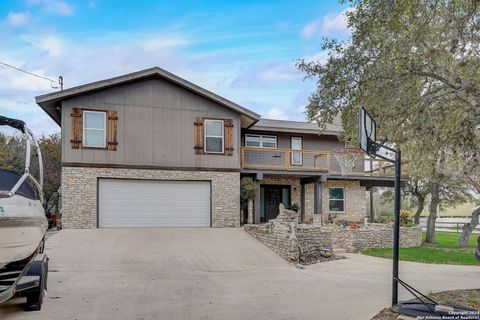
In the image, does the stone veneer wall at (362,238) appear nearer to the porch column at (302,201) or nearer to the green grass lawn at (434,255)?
the green grass lawn at (434,255)

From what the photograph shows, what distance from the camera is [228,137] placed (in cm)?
1986

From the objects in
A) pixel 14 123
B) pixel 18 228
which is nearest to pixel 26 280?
pixel 18 228

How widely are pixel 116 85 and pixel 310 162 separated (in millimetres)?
10683

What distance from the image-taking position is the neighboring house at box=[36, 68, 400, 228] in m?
17.7

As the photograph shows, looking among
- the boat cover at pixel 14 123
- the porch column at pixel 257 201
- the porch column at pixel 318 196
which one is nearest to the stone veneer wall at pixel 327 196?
the porch column at pixel 318 196

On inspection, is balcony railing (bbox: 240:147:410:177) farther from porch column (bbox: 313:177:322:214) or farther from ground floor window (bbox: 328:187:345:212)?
ground floor window (bbox: 328:187:345:212)

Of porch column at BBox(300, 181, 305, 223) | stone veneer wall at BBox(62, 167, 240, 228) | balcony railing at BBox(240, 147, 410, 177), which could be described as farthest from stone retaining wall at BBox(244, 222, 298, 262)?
porch column at BBox(300, 181, 305, 223)

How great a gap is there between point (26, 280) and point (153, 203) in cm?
1212

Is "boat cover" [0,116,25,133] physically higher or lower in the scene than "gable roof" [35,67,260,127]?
lower

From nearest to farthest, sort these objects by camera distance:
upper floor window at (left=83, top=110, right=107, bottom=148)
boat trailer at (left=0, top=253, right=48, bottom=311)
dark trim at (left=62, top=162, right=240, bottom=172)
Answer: boat trailer at (left=0, top=253, right=48, bottom=311) → dark trim at (left=62, top=162, right=240, bottom=172) → upper floor window at (left=83, top=110, right=107, bottom=148)

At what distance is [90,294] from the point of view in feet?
29.0


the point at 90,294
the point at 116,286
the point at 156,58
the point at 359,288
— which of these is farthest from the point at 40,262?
the point at 156,58

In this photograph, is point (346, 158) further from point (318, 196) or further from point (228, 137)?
point (228, 137)

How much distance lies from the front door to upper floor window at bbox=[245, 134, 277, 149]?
2.20m
